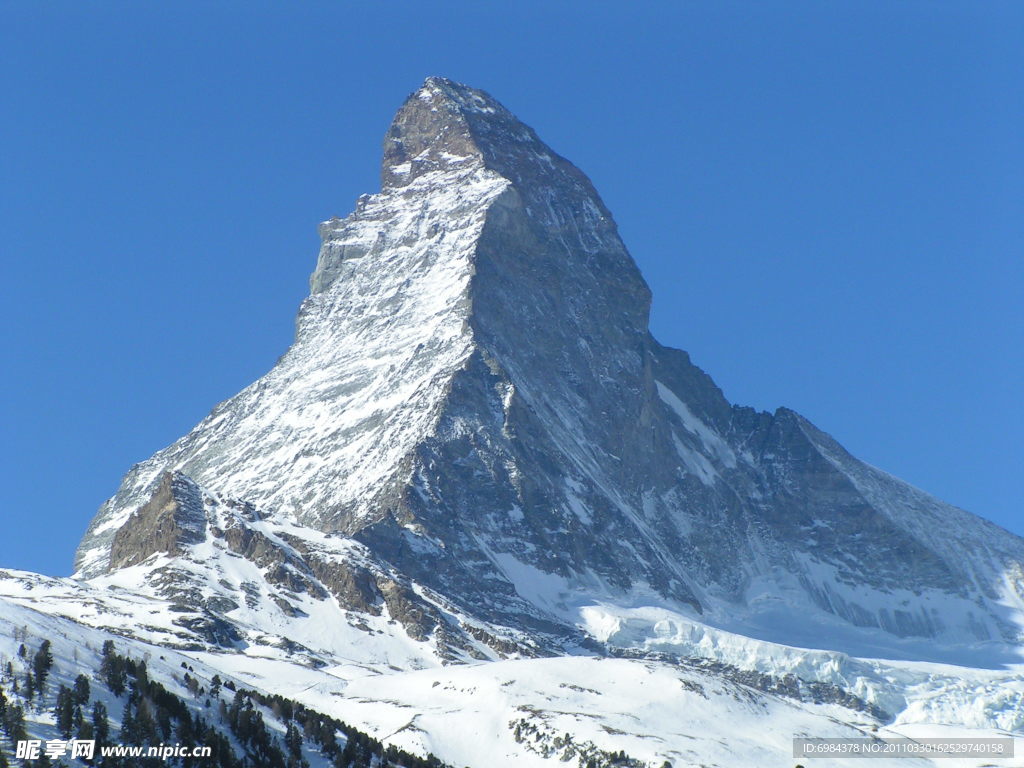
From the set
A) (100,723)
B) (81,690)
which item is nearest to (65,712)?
(100,723)

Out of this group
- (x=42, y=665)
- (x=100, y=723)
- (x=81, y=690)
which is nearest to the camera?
(x=100, y=723)

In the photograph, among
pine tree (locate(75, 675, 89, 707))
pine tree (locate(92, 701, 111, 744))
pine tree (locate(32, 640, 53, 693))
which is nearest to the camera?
pine tree (locate(92, 701, 111, 744))

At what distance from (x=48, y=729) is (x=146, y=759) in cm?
671

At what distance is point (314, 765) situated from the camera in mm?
141500

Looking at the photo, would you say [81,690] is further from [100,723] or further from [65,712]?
[65,712]

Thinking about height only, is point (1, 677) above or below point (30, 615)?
below

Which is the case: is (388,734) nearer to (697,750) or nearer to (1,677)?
(697,750)

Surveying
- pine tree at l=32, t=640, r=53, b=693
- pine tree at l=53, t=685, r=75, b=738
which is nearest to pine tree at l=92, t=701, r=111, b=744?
pine tree at l=53, t=685, r=75, b=738

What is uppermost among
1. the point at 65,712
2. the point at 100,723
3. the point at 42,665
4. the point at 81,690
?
the point at 42,665

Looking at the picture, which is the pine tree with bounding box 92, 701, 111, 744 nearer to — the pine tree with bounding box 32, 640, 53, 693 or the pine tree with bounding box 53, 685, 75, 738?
the pine tree with bounding box 53, 685, 75, 738

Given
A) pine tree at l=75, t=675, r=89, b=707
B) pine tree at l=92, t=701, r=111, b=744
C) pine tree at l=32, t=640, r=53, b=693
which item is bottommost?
pine tree at l=92, t=701, r=111, b=744

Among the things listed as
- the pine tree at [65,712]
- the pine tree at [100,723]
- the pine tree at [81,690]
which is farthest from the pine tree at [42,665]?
the pine tree at [100,723]

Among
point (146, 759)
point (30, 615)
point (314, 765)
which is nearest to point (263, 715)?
point (314, 765)

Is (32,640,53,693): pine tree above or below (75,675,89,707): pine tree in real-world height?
above
